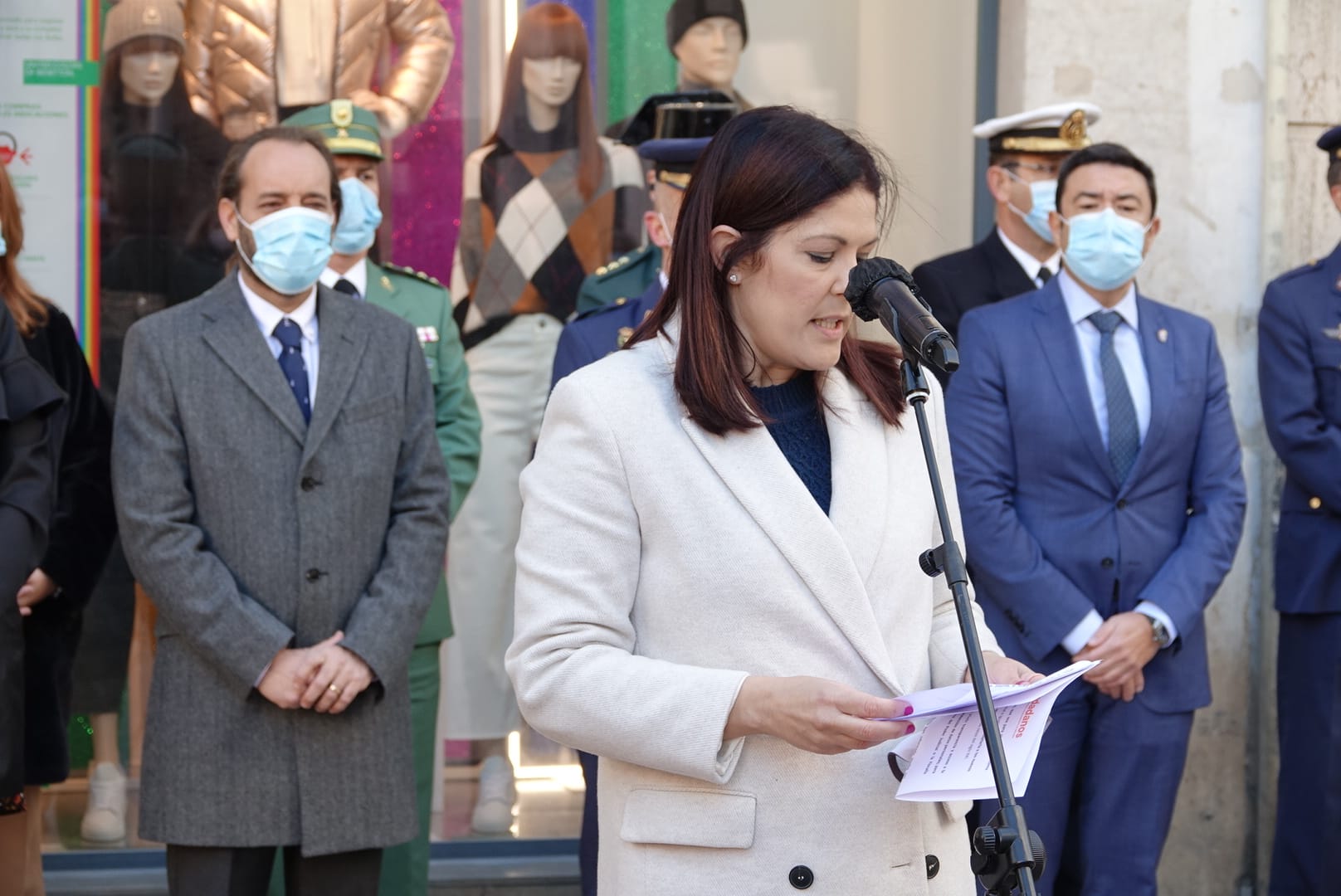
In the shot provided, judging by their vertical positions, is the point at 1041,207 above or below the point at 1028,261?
above

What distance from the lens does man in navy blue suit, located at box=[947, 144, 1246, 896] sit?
185 inches

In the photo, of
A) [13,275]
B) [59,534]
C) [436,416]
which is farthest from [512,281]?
[59,534]

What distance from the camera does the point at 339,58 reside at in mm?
6043

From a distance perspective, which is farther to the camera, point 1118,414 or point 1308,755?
point 1308,755

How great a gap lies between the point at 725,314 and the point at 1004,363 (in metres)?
2.29

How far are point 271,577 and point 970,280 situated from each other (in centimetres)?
248

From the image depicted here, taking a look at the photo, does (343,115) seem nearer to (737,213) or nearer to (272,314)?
(272,314)

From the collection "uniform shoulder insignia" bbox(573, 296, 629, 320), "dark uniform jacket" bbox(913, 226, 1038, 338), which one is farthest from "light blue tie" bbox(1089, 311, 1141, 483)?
"uniform shoulder insignia" bbox(573, 296, 629, 320)

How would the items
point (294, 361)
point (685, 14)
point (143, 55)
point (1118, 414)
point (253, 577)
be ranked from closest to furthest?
point (253, 577), point (294, 361), point (1118, 414), point (143, 55), point (685, 14)

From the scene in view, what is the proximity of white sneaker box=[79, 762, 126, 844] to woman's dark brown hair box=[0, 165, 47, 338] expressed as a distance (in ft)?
6.18

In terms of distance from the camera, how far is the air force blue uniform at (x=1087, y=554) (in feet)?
15.5

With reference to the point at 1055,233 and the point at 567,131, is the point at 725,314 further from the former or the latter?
the point at 567,131

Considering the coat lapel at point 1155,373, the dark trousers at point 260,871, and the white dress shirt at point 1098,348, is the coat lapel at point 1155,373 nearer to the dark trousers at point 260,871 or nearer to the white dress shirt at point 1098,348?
the white dress shirt at point 1098,348

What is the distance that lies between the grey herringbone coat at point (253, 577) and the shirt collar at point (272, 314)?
64mm
